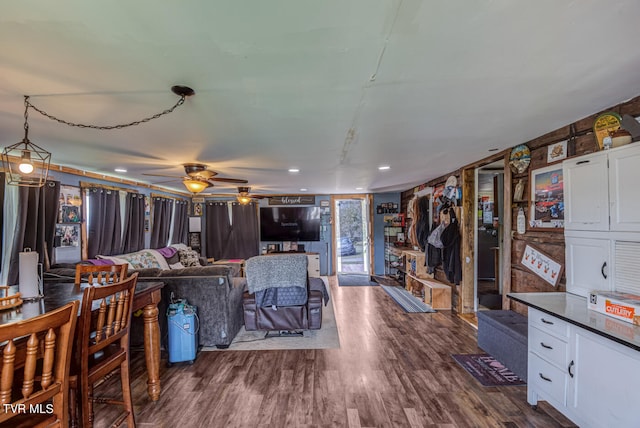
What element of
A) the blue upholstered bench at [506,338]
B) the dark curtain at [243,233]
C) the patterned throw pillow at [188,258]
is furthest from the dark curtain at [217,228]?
the blue upholstered bench at [506,338]

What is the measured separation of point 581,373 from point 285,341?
9.30ft

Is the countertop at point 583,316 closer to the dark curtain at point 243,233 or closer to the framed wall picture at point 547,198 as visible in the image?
the framed wall picture at point 547,198

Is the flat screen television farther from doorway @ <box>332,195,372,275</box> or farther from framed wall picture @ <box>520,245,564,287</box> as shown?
framed wall picture @ <box>520,245,564,287</box>

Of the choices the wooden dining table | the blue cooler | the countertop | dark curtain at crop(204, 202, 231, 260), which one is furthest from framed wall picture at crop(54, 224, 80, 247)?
the countertop

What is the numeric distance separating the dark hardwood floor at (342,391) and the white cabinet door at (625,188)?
1.53 metres

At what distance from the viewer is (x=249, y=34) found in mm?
1266

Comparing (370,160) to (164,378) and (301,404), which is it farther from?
(164,378)

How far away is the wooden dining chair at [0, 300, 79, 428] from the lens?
1094 mm

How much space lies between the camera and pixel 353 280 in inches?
285

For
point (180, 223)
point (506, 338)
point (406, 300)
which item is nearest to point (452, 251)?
point (406, 300)

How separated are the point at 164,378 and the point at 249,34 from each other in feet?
10.1

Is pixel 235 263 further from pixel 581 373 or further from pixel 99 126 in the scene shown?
pixel 581 373

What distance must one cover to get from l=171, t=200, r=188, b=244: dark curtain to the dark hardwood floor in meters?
4.03

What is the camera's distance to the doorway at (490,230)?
5.22m
